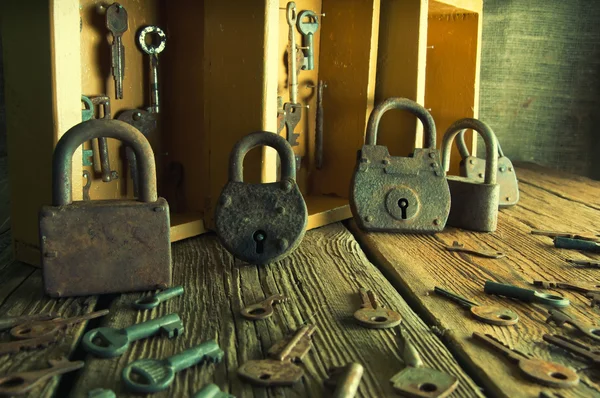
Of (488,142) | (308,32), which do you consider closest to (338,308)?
(488,142)

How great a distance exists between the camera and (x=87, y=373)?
0.98 metres

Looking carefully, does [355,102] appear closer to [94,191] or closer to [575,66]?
[94,191]

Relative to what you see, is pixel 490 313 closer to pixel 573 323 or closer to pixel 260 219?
pixel 573 323

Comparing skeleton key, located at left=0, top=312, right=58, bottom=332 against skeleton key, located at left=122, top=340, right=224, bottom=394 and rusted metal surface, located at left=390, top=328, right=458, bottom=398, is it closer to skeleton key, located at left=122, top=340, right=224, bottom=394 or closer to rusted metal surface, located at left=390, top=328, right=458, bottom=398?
skeleton key, located at left=122, top=340, right=224, bottom=394

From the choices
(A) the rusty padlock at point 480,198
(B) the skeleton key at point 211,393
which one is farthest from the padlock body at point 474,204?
(B) the skeleton key at point 211,393

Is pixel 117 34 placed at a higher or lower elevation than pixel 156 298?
higher

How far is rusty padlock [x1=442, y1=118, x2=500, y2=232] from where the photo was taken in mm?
1928

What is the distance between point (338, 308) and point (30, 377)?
59cm

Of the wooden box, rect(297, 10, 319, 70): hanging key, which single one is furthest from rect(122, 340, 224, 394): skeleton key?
rect(297, 10, 319, 70): hanging key

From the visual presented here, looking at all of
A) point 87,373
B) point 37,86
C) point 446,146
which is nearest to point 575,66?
point 446,146

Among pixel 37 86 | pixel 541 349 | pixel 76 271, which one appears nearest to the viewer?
pixel 541 349

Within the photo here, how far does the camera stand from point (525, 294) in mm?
1341

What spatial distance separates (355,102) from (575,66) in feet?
5.52

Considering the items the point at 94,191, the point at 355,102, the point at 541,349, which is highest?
the point at 355,102
